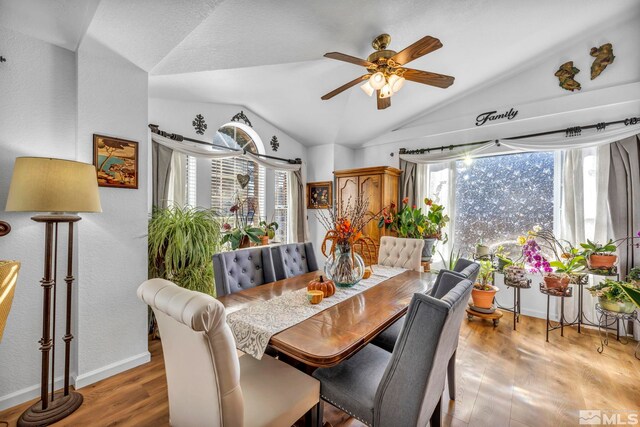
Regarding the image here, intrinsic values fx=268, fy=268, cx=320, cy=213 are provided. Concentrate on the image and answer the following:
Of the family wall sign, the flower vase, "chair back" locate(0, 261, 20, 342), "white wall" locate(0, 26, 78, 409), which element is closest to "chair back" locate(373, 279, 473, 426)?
the flower vase

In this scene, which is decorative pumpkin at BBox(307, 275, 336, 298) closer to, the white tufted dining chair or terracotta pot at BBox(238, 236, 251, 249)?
the white tufted dining chair

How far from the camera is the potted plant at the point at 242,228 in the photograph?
3.09m

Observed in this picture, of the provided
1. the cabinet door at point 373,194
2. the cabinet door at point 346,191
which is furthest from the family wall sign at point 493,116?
the cabinet door at point 346,191

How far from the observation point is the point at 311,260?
2.84 m

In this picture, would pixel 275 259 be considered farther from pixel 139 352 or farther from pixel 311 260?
pixel 139 352

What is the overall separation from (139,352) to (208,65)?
2492 millimetres

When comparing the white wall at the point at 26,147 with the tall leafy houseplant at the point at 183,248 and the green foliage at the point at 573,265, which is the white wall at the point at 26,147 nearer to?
the tall leafy houseplant at the point at 183,248

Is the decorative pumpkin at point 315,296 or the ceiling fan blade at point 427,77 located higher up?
the ceiling fan blade at point 427,77

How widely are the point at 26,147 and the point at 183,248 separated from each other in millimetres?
1224

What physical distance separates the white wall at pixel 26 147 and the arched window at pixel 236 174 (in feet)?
5.54

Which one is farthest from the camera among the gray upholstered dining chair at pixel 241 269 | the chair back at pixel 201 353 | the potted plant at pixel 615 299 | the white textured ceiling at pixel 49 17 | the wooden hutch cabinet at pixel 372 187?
the wooden hutch cabinet at pixel 372 187

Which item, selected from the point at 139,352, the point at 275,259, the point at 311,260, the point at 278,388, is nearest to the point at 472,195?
the point at 311,260

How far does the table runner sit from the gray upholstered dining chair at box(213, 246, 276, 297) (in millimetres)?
547

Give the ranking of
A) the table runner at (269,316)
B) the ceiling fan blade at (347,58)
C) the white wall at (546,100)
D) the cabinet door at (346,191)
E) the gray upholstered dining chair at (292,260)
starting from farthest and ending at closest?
the cabinet door at (346,191) → the white wall at (546,100) → the gray upholstered dining chair at (292,260) → the ceiling fan blade at (347,58) → the table runner at (269,316)
